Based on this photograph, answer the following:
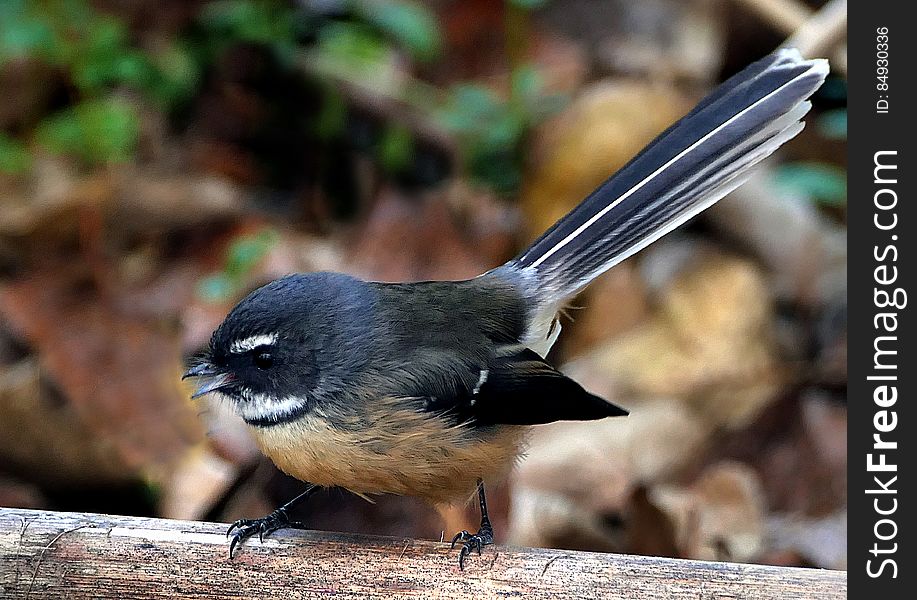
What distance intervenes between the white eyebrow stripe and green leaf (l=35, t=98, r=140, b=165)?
2.71 meters

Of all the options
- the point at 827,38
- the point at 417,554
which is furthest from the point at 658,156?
the point at 827,38

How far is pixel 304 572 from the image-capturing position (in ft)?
8.29

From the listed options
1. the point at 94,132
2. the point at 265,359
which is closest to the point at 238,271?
the point at 94,132

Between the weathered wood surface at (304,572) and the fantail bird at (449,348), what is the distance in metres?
0.11

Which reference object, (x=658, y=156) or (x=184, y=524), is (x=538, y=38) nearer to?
(x=658, y=156)

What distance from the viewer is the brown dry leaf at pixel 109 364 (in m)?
4.28

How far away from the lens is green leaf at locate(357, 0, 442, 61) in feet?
17.8

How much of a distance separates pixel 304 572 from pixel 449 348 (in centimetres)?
73

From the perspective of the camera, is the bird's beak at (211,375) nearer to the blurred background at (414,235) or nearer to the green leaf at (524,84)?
the blurred background at (414,235)

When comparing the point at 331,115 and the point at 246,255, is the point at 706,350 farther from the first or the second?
the point at 331,115

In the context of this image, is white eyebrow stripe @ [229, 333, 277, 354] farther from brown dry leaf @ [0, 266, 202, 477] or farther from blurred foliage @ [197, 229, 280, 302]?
blurred foliage @ [197, 229, 280, 302]

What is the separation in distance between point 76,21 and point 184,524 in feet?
11.5

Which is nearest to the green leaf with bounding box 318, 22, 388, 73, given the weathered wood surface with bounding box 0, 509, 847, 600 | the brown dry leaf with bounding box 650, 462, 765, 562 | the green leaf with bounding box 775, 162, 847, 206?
the green leaf with bounding box 775, 162, 847, 206

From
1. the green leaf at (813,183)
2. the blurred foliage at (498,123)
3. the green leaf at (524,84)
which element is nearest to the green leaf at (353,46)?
the blurred foliage at (498,123)
